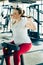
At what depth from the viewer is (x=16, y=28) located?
329cm

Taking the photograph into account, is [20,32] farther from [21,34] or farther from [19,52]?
[19,52]

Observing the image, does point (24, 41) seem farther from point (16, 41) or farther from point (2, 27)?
point (2, 27)

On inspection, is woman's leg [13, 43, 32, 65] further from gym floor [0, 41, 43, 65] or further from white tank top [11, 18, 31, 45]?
gym floor [0, 41, 43, 65]

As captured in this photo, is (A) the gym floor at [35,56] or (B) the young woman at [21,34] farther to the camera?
(A) the gym floor at [35,56]

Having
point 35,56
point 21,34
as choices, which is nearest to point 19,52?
point 21,34

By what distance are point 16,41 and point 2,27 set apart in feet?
21.1

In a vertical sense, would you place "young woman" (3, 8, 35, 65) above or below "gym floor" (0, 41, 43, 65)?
above

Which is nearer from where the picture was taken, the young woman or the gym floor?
the young woman

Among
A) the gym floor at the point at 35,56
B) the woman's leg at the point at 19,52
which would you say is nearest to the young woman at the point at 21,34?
the woman's leg at the point at 19,52

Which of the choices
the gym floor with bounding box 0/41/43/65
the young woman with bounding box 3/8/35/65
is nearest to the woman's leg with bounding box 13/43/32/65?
the young woman with bounding box 3/8/35/65

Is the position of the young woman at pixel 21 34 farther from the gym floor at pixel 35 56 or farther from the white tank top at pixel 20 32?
Result: the gym floor at pixel 35 56

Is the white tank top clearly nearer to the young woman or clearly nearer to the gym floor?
the young woman

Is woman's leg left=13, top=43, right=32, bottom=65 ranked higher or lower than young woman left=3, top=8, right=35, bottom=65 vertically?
lower

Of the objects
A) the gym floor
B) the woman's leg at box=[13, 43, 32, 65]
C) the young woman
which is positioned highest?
the young woman
